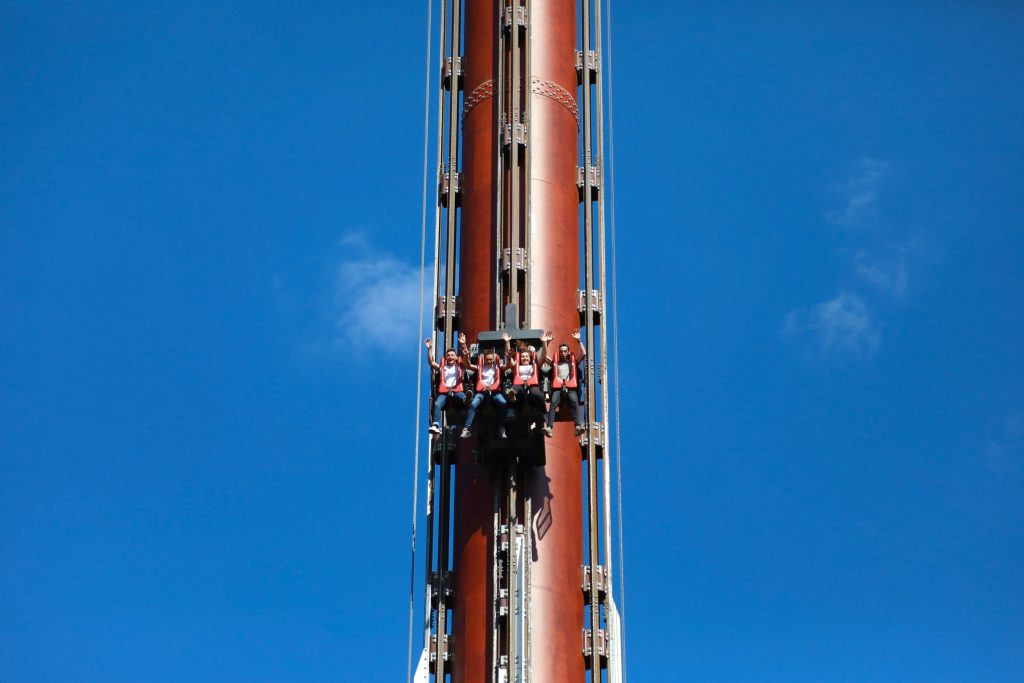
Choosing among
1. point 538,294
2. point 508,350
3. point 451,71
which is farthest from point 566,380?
point 451,71

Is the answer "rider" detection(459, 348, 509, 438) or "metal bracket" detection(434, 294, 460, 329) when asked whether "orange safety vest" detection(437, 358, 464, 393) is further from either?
"metal bracket" detection(434, 294, 460, 329)

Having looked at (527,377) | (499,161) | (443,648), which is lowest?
(443,648)

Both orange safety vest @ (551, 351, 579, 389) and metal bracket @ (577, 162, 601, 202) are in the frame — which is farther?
metal bracket @ (577, 162, 601, 202)

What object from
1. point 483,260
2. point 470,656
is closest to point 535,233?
point 483,260

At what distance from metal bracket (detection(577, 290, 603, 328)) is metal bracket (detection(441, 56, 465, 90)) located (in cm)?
775

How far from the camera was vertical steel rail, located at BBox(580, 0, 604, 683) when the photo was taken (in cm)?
5000

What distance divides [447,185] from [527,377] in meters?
10.2

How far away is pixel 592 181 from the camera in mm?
55219

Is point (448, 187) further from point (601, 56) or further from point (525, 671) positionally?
point (525, 671)

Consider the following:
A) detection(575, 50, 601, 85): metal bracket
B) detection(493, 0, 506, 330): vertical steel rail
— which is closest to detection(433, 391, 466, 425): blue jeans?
detection(493, 0, 506, 330): vertical steel rail

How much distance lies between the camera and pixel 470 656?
48.3 meters

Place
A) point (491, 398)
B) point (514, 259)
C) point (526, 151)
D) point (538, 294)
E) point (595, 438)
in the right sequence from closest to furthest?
1. point (491, 398)
2. point (514, 259)
3. point (538, 294)
4. point (595, 438)
5. point (526, 151)

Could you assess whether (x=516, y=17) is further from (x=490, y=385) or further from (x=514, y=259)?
(x=490, y=385)

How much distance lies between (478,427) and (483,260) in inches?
249
